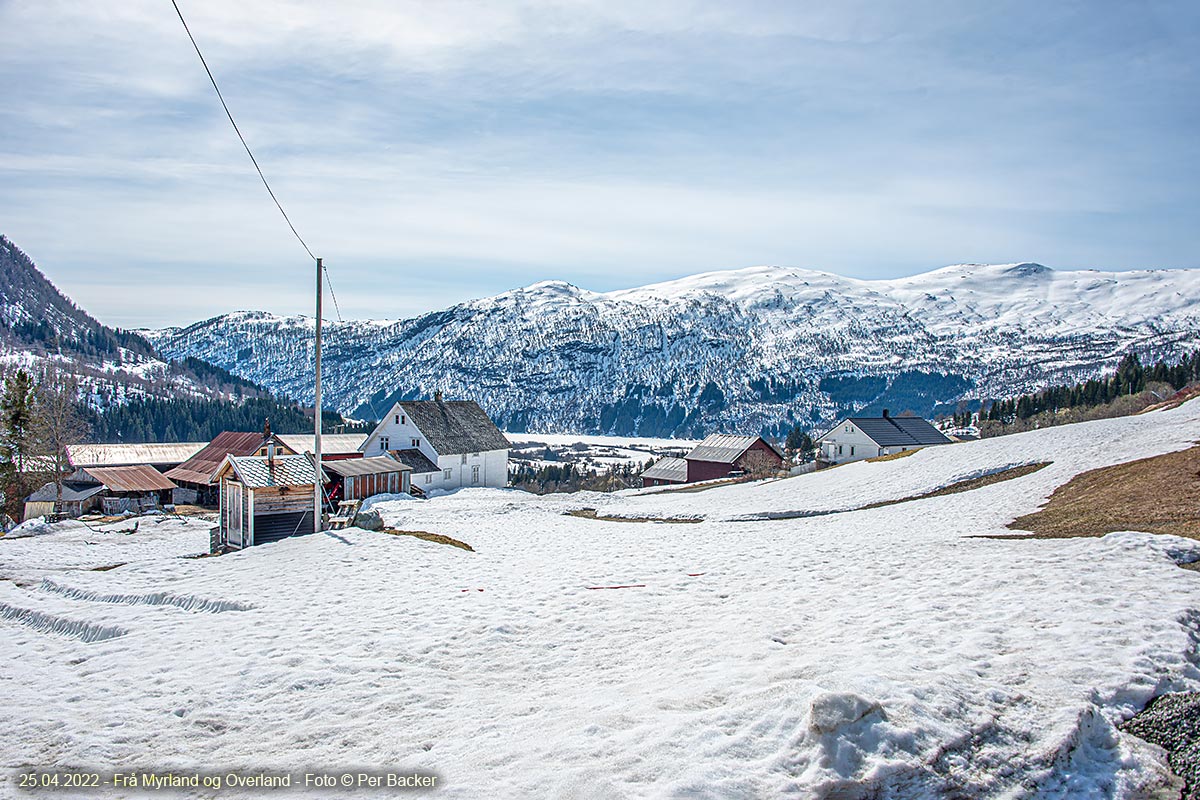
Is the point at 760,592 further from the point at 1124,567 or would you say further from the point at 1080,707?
the point at 1080,707

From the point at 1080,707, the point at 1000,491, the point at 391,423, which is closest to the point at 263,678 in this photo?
the point at 1080,707

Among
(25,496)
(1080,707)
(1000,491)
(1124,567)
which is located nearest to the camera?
(1080,707)

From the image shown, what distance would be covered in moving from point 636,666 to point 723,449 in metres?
75.3

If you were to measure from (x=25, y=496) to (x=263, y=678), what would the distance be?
66.3 metres

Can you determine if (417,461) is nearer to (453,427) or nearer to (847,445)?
(453,427)

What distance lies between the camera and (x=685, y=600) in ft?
45.4

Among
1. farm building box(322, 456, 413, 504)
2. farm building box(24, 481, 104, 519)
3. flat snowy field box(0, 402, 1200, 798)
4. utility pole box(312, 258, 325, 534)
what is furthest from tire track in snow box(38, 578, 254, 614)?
farm building box(24, 481, 104, 519)

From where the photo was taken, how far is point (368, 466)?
53156 mm

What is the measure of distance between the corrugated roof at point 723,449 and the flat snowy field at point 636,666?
6118 cm

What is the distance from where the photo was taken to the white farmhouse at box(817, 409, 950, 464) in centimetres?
A: 8044

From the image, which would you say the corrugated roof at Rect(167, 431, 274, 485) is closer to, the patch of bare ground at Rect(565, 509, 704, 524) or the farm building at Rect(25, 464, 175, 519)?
the farm building at Rect(25, 464, 175, 519)

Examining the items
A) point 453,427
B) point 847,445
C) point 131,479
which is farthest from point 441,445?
point 847,445

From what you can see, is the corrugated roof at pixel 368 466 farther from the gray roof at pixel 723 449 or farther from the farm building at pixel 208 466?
the gray roof at pixel 723 449

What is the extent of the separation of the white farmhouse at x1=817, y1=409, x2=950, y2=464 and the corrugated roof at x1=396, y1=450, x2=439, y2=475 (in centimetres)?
4351
